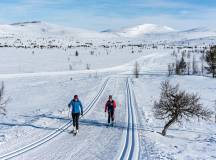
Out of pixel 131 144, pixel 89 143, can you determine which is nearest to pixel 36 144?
pixel 89 143

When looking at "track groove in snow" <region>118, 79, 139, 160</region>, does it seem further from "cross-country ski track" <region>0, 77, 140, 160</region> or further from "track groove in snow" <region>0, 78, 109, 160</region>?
"track groove in snow" <region>0, 78, 109, 160</region>

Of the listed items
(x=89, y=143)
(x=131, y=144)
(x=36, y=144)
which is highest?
(x=36, y=144)

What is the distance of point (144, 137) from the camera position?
19.9 m

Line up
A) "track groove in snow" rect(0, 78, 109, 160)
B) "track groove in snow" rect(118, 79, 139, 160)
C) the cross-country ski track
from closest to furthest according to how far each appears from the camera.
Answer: "track groove in snow" rect(0, 78, 109, 160)
the cross-country ski track
"track groove in snow" rect(118, 79, 139, 160)

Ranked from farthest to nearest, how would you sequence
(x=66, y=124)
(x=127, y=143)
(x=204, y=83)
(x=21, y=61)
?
(x=21, y=61) < (x=204, y=83) < (x=66, y=124) < (x=127, y=143)

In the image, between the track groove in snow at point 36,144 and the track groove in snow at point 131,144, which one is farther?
the track groove in snow at point 131,144

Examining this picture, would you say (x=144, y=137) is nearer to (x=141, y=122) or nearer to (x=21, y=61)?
(x=141, y=122)

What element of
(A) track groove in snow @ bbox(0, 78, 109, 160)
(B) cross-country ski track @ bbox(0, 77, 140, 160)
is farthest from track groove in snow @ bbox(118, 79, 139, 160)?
(A) track groove in snow @ bbox(0, 78, 109, 160)

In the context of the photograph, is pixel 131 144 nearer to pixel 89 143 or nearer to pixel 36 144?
pixel 89 143

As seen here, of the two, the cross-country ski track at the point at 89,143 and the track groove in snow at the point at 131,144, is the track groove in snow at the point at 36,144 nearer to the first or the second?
the cross-country ski track at the point at 89,143

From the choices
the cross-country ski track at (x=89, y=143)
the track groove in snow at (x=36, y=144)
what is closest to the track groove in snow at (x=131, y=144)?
the cross-country ski track at (x=89, y=143)

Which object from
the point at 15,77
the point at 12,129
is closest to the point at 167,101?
the point at 12,129

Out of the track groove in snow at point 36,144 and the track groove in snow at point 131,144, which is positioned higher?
the track groove in snow at point 36,144

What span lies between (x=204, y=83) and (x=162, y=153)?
6061 centimetres
